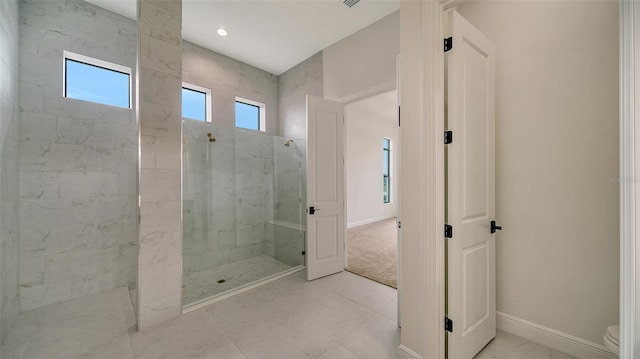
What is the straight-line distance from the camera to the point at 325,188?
10.2ft

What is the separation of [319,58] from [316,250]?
113 inches

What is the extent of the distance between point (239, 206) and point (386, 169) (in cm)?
552

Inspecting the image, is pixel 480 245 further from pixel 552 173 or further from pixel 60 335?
pixel 60 335

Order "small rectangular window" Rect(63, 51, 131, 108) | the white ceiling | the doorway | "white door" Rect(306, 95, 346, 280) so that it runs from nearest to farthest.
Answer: "small rectangular window" Rect(63, 51, 131, 108), the white ceiling, "white door" Rect(306, 95, 346, 280), the doorway

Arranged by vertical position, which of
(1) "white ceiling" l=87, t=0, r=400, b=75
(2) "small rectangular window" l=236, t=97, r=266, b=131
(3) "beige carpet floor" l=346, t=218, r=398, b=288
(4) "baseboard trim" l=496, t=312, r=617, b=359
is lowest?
(3) "beige carpet floor" l=346, t=218, r=398, b=288

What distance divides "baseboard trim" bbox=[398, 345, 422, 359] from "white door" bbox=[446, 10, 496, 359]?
22cm

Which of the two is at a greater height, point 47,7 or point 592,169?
point 47,7

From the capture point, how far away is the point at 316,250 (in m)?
3.04

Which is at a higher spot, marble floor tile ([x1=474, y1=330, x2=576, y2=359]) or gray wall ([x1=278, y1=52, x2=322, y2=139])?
gray wall ([x1=278, y1=52, x2=322, y2=139])

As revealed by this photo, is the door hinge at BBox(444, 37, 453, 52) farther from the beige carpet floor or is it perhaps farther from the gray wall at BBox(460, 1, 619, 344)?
→ the beige carpet floor

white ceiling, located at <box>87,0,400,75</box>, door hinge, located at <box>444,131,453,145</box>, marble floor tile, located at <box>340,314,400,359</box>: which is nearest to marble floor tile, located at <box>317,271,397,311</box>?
marble floor tile, located at <box>340,314,400,359</box>

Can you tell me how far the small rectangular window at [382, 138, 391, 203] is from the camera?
7582 millimetres

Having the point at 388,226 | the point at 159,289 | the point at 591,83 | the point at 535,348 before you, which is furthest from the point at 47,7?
the point at 388,226

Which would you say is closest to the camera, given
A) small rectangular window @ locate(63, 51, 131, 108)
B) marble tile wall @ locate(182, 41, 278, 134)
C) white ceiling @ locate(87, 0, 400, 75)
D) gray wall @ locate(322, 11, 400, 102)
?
small rectangular window @ locate(63, 51, 131, 108)
